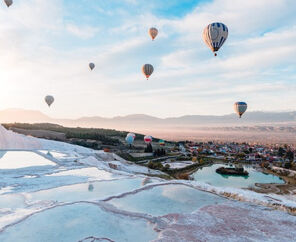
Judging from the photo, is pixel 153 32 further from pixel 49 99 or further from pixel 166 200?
pixel 166 200

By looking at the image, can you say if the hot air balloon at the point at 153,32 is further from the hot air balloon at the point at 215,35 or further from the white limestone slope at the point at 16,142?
the white limestone slope at the point at 16,142

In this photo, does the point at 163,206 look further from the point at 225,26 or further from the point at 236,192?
the point at 225,26

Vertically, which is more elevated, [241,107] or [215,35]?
[215,35]

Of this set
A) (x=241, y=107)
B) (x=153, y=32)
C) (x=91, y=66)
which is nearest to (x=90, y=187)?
(x=241, y=107)

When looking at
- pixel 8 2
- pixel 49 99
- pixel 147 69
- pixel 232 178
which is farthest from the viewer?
pixel 49 99

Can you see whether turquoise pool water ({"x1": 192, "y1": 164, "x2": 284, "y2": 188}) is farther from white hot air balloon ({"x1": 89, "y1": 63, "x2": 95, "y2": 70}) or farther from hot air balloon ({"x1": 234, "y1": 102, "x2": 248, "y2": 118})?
white hot air balloon ({"x1": 89, "y1": 63, "x2": 95, "y2": 70})

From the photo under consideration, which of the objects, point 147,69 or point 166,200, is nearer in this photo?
point 166,200

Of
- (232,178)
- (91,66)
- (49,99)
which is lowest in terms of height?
(232,178)

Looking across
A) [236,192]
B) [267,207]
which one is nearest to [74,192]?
[236,192]
